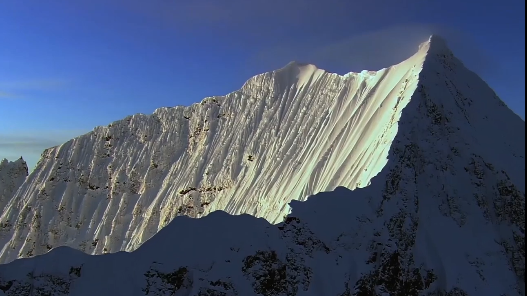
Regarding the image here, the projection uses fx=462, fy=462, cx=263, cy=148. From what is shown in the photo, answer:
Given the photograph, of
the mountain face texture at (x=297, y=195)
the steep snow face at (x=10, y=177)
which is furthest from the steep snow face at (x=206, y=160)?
the steep snow face at (x=10, y=177)

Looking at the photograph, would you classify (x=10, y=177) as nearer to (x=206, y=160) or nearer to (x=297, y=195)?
(x=206, y=160)

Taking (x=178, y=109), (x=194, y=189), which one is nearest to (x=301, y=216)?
(x=194, y=189)

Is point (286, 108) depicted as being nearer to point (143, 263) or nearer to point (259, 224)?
point (259, 224)

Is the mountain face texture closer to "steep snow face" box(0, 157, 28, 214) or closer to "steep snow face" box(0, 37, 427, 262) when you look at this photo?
"steep snow face" box(0, 37, 427, 262)

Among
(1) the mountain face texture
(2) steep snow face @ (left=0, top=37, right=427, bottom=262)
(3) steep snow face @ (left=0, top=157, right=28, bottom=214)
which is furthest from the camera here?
(3) steep snow face @ (left=0, top=157, right=28, bottom=214)

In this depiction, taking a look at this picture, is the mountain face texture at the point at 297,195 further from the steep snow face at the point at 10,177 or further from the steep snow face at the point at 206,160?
the steep snow face at the point at 10,177

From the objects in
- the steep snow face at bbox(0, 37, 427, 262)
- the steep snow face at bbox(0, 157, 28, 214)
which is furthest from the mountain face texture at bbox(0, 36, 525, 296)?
the steep snow face at bbox(0, 157, 28, 214)
